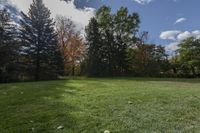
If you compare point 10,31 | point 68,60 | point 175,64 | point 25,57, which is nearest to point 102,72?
point 68,60

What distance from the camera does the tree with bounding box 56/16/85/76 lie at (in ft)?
118

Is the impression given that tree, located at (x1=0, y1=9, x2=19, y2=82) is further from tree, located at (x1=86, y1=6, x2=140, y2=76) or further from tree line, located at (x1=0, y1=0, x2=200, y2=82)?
tree, located at (x1=86, y1=6, x2=140, y2=76)

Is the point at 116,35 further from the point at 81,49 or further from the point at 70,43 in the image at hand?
the point at 70,43

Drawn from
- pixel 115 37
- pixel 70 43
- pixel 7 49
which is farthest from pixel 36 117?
pixel 115 37

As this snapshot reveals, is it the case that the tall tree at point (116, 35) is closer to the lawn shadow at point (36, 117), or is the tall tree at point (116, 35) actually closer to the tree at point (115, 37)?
the tree at point (115, 37)

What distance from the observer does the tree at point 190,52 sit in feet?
143

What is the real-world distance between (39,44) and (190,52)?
92.1 feet

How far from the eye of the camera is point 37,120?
16.6 feet

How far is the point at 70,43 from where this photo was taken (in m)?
36.5

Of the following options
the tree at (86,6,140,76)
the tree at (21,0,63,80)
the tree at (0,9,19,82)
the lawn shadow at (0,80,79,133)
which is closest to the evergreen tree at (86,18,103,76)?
the tree at (86,6,140,76)

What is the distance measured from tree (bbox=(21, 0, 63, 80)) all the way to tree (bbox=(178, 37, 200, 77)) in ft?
82.1

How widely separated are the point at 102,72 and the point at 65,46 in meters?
6.63

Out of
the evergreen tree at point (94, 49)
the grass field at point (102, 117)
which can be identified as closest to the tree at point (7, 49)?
the evergreen tree at point (94, 49)

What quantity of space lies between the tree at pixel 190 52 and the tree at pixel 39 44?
82.1 feet
